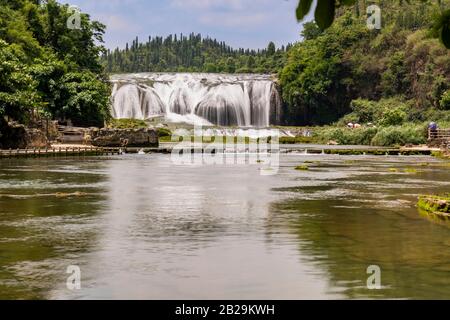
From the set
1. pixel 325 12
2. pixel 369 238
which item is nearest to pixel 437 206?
pixel 369 238

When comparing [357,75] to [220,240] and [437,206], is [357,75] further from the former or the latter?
[220,240]

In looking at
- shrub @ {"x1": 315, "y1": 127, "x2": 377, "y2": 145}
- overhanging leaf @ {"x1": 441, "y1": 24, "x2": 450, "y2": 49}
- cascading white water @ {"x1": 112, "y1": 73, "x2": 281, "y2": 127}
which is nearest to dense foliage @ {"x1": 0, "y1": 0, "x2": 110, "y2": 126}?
cascading white water @ {"x1": 112, "y1": 73, "x2": 281, "y2": 127}

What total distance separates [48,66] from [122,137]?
904 centimetres

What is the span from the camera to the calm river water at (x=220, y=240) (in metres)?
10.4

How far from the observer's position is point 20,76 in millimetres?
48750

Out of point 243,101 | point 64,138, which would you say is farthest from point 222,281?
point 243,101

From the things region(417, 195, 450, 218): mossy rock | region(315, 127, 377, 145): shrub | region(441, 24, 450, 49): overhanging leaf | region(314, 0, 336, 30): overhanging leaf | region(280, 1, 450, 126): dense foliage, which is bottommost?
region(417, 195, 450, 218): mossy rock

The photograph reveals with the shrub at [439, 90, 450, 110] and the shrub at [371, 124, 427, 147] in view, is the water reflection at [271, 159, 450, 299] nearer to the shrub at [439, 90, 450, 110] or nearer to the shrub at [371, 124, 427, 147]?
the shrub at [371, 124, 427, 147]

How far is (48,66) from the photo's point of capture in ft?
205

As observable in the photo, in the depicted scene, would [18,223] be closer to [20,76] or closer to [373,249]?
[373,249]

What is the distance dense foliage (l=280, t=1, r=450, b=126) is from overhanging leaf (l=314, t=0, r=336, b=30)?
94.1 meters

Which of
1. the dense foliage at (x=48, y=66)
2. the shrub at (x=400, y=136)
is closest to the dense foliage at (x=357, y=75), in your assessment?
the shrub at (x=400, y=136)

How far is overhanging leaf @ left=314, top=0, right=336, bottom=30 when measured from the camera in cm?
405
